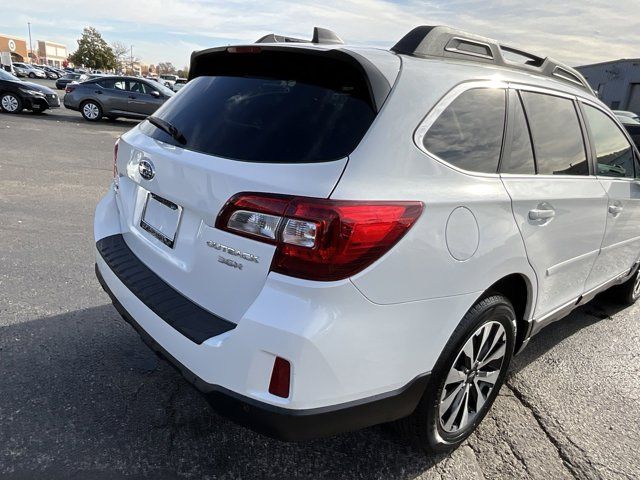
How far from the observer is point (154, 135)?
2.55 metres

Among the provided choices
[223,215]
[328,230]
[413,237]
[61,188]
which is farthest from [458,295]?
[61,188]

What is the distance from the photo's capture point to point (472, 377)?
2.51 metres

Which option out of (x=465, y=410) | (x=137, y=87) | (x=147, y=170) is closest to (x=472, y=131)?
(x=465, y=410)

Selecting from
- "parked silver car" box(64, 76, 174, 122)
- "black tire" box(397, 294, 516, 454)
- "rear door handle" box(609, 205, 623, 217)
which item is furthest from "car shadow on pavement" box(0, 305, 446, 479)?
"parked silver car" box(64, 76, 174, 122)

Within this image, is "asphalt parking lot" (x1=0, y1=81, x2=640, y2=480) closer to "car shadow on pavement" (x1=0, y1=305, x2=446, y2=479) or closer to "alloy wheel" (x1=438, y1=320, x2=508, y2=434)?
"car shadow on pavement" (x1=0, y1=305, x2=446, y2=479)

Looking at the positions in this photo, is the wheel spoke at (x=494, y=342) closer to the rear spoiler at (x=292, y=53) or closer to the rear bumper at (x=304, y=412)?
the rear bumper at (x=304, y=412)

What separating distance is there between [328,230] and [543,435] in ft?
6.22

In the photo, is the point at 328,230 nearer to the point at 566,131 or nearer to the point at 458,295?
the point at 458,295

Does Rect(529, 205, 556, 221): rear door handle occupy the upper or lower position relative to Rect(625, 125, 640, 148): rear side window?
upper

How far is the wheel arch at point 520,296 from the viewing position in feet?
8.27

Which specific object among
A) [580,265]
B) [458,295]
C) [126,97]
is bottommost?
[126,97]

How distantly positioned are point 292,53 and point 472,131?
0.87 metres

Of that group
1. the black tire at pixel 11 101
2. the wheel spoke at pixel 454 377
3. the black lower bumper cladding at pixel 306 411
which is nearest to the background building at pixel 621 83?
the black tire at pixel 11 101

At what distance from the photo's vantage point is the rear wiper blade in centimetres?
234
